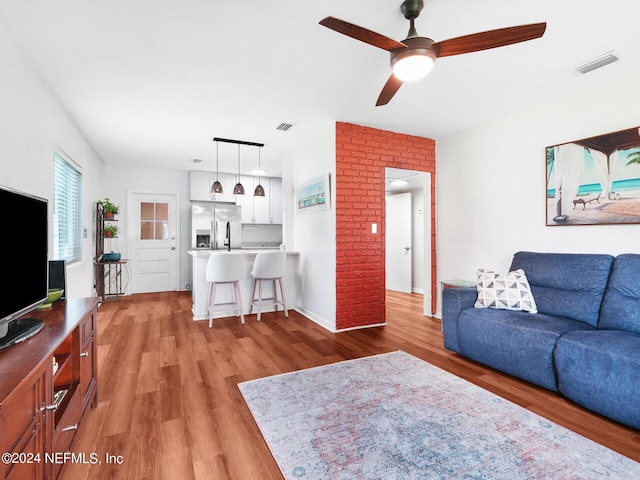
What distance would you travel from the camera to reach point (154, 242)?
6.59 metres

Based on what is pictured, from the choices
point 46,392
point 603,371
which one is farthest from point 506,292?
point 46,392

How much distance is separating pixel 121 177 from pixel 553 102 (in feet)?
22.9

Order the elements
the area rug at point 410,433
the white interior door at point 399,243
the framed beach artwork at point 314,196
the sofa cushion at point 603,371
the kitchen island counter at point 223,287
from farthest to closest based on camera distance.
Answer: the white interior door at point 399,243, the kitchen island counter at point 223,287, the framed beach artwork at point 314,196, the sofa cushion at point 603,371, the area rug at point 410,433

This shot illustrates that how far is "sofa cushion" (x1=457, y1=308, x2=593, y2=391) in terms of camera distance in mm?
2373

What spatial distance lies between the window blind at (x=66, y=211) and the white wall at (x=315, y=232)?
280cm

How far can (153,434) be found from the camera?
6.22ft

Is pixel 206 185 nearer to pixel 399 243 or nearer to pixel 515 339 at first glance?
pixel 399 243

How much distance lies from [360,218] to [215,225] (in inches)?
147

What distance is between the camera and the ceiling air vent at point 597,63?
247cm

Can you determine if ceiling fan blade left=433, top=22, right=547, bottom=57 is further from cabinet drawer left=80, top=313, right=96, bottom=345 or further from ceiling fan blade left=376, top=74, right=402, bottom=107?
cabinet drawer left=80, top=313, right=96, bottom=345

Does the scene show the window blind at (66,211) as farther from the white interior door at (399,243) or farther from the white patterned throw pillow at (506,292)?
the white interior door at (399,243)

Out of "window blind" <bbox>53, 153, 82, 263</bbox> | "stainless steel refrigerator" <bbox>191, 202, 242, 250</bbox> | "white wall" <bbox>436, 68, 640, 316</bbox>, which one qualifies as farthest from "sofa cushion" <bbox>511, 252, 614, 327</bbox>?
"stainless steel refrigerator" <bbox>191, 202, 242, 250</bbox>

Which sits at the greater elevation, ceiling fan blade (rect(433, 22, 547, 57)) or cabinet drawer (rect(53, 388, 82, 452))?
ceiling fan blade (rect(433, 22, 547, 57))

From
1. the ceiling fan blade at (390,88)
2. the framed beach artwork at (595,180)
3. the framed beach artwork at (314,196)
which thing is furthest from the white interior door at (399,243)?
the ceiling fan blade at (390,88)
